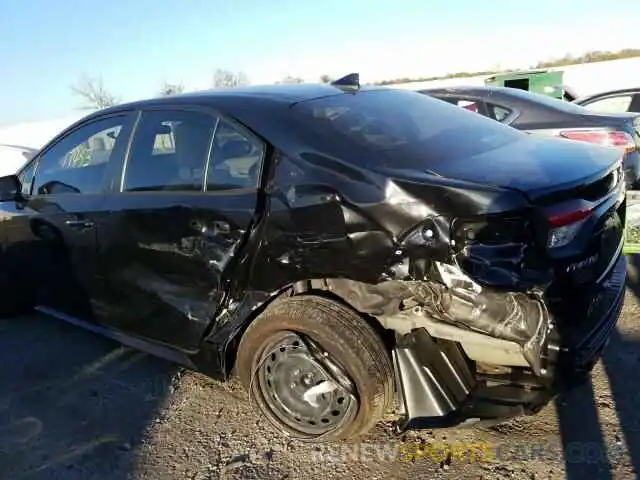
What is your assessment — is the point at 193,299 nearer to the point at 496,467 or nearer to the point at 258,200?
the point at 258,200

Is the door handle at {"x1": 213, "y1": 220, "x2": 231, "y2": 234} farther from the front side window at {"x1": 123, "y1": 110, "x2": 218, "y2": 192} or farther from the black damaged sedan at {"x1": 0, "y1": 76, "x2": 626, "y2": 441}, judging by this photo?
the front side window at {"x1": 123, "y1": 110, "x2": 218, "y2": 192}

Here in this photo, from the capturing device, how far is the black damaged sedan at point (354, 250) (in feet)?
7.37

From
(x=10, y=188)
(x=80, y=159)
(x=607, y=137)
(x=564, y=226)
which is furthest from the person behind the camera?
(x=607, y=137)

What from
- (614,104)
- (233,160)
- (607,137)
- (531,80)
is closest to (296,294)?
(233,160)

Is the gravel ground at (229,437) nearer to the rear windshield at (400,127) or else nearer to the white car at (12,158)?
the rear windshield at (400,127)

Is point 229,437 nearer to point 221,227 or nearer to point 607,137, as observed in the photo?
point 221,227

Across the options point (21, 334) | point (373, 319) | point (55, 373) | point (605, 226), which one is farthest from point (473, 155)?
point (21, 334)

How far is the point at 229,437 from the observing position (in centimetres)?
286

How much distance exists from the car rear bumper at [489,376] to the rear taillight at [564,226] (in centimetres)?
29

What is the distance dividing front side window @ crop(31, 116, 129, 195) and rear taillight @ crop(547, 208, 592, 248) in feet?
7.77

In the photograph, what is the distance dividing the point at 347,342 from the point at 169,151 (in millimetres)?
1458

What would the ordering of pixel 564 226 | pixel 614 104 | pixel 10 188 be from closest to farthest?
1. pixel 564 226
2. pixel 10 188
3. pixel 614 104

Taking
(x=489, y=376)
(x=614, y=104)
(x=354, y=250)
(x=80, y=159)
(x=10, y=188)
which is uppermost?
(x=80, y=159)

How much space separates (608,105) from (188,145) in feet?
25.6
